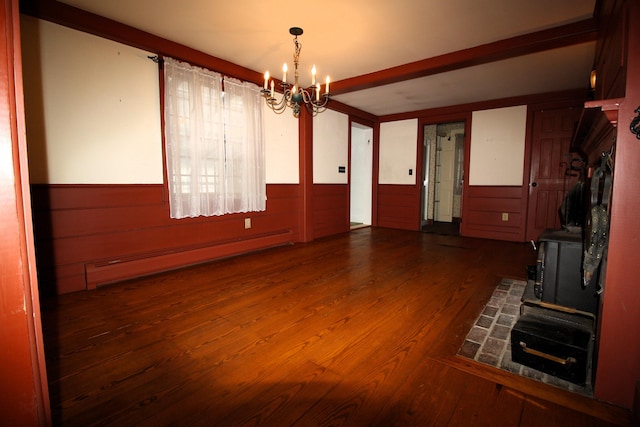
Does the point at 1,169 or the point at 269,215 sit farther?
the point at 269,215

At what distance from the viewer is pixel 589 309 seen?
172 centimetres

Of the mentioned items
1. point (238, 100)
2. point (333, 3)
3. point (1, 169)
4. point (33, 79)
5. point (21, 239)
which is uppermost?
point (333, 3)

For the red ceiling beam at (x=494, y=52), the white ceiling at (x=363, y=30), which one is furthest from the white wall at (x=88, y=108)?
the red ceiling beam at (x=494, y=52)

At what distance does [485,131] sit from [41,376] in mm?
5967

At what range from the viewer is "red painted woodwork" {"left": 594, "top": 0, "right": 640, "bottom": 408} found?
1194mm

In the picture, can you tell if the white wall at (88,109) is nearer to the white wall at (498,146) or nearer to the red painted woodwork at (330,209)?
the red painted woodwork at (330,209)

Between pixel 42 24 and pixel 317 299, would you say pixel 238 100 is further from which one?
pixel 317 299

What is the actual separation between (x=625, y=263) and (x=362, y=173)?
556cm

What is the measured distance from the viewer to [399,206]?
618 centimetres

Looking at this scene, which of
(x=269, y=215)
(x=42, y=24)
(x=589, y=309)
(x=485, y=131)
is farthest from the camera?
(x=485, y=131)

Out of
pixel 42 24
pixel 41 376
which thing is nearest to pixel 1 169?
pixel 41 376

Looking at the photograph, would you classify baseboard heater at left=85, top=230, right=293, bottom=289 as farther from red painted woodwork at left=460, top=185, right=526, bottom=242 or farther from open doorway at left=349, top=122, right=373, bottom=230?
red painted woodwork at left=460, top=185, right=526, bottom=242

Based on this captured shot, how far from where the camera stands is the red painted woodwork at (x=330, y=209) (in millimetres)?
5070

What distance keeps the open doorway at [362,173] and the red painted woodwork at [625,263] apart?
5.11 m
